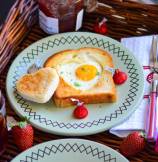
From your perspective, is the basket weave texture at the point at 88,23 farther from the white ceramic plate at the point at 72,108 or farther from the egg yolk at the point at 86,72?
the egg yolk at the point at 86,72

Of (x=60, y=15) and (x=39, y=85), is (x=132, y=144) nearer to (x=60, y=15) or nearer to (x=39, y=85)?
(x=39, y=85)

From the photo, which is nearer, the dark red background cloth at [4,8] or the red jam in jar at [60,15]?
the dark red background cloth at [4,8]

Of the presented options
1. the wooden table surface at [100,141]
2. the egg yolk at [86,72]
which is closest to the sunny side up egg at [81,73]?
the egg yolk at [86,72]

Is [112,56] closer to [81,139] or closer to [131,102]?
[131,102]

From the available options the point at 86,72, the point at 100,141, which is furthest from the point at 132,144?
the point at 86,72

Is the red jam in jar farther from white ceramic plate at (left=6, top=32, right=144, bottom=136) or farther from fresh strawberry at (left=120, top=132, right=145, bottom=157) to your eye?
fresh strawberry at (left=120, top=132, right=145, bottom=157)

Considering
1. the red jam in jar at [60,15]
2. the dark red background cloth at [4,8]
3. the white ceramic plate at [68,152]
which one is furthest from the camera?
the red jam in jar at [60,15]
